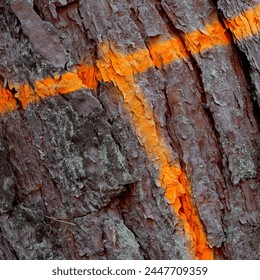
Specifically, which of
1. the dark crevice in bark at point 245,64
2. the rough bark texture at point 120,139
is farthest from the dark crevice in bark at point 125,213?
the dark crevice in bark at point 245,64

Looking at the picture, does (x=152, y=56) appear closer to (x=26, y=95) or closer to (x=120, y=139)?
(x=120, y=139)

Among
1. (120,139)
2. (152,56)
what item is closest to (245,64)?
(152,56)

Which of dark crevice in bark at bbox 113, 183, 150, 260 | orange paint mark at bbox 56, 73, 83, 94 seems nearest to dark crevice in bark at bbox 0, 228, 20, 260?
dark crevice in bark at bbox 113, 183, 150, 260

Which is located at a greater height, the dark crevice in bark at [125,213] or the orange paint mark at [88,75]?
the orange paint mark at [88,75]

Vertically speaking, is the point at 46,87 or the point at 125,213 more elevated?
the point at 46,87

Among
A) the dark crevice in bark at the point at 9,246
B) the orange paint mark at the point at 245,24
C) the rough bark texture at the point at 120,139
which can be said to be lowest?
the dark crevice in bark at the point at 9,246

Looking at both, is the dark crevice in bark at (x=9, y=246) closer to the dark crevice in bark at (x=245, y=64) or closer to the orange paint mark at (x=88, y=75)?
the orange paint mark at (x=88, y=75)
